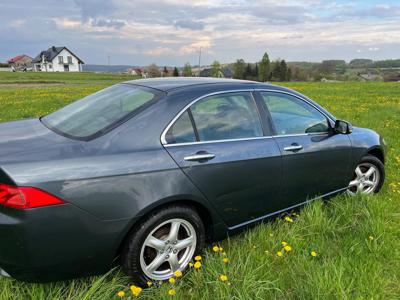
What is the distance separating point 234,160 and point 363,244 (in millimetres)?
1516

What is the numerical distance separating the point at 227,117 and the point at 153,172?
965mm

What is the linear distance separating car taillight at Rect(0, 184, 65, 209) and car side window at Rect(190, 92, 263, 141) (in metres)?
1.24

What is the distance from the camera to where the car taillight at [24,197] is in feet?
6.62

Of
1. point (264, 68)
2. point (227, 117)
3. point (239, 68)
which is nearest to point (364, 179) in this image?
point (227, 117)

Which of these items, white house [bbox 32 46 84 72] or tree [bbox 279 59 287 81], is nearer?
tree [bbox 279 59 287 81]

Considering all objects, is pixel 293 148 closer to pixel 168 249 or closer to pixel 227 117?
pixel 227 117

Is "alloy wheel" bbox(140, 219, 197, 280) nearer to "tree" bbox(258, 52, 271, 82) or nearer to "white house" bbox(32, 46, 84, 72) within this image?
"tree" bbox(258, 52, 271, 82)

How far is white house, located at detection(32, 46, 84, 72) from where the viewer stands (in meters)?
86.6

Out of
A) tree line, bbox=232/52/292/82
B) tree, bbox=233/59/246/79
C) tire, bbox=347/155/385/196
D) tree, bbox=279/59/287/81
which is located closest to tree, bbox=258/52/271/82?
tree line, bbox=232/52/292/82

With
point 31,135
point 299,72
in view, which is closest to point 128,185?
point 31,135

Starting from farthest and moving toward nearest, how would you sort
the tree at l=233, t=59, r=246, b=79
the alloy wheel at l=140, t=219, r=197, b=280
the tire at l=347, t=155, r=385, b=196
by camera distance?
the tree at l=233, t=59, r=246, b=79, the tire at l=347, t=155, r=385, b=196, the alloy wheel at l=140, t=219, r=197, b=280

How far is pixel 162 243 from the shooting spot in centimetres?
260

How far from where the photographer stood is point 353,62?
120m

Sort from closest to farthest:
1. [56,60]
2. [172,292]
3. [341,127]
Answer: [172,292]
[341,127]
[56,60]
